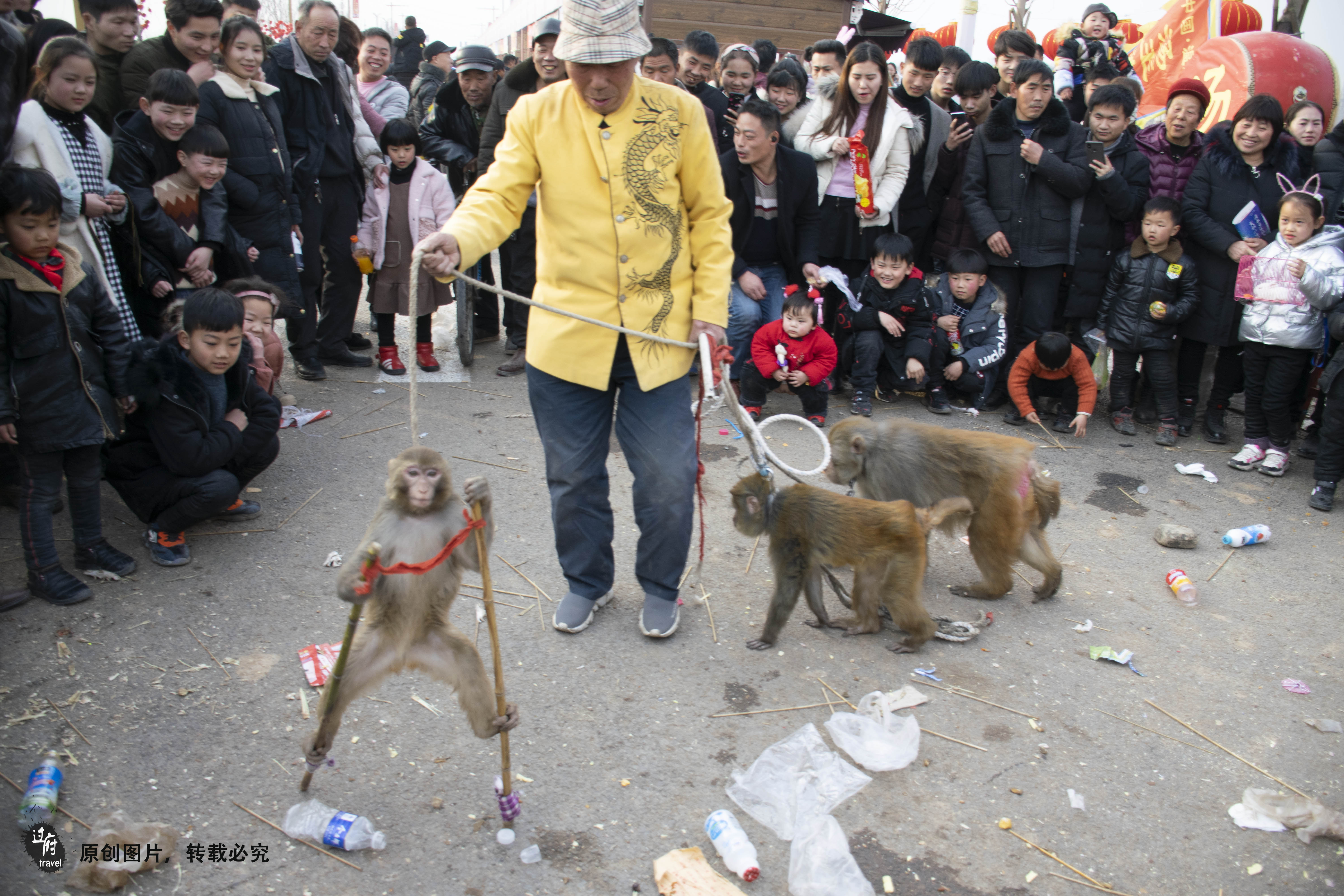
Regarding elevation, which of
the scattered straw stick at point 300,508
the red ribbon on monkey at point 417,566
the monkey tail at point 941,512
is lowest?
the scattered straw stick at point 300,508

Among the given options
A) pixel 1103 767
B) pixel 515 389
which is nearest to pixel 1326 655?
pixel 1103 767

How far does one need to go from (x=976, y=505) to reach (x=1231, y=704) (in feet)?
4.17

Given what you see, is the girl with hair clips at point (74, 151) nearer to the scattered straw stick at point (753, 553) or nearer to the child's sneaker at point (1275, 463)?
the scattered straw stick at point (753, 553)

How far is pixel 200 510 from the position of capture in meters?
4.15

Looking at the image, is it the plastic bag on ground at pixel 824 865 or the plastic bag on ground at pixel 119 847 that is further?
the plastic bag on ground at pixel 824 865

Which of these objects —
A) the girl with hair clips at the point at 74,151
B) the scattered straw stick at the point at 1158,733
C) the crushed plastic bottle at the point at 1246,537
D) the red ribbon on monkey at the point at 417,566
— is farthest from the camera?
the crushed plastic bottle at the point at 1246,537

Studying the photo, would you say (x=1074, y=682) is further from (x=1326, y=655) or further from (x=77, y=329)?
(x=77, y=329)

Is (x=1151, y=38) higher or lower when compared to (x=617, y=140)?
higher

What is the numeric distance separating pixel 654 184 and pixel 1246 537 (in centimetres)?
402

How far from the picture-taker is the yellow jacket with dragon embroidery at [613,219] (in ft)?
10.3

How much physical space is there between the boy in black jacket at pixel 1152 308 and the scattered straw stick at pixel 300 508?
556cm

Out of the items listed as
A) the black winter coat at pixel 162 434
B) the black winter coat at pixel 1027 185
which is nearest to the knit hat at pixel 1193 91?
the black winter coat at pixel 1027 185

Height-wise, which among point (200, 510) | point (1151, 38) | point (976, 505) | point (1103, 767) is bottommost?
point (1103, 767)

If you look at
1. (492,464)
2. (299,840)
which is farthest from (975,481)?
(299,840)
